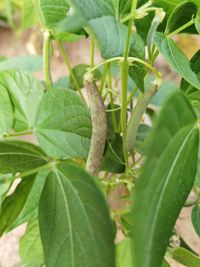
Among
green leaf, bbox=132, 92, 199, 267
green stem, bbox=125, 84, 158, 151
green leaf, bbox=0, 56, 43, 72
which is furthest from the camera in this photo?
green leaf, bbox=0, 56, 43, 72

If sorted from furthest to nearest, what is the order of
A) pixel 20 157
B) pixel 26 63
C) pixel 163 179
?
1. pixel 26 63
2. pixel 20 157
3. pixel 163 179

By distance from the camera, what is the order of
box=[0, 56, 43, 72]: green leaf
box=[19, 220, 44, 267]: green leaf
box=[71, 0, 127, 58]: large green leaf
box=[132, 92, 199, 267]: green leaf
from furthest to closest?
box=[0, 56, 43, 72]: green leaf, box=[19, 220, 44, 267]: green leaf, box=[71, 0, 127, 58]: large green leaf, box=[132, 92, 199, 267]: green leaf

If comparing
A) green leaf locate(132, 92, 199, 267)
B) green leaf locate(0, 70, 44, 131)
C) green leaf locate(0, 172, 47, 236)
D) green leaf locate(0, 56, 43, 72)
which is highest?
green leaf locate(0, 56, 43, 72)

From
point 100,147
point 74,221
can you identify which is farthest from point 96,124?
point 74,221

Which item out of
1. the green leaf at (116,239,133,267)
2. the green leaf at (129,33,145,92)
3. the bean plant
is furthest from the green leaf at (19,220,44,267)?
the green leaf at (129,33,145,92)

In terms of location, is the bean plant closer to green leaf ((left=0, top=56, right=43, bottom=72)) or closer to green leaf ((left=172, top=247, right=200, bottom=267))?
green leaf ((left=172, top=247, right=200, bottom=267))

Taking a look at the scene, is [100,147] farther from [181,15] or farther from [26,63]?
[26,63]

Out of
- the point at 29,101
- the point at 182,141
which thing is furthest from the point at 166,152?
the point at 29,101
